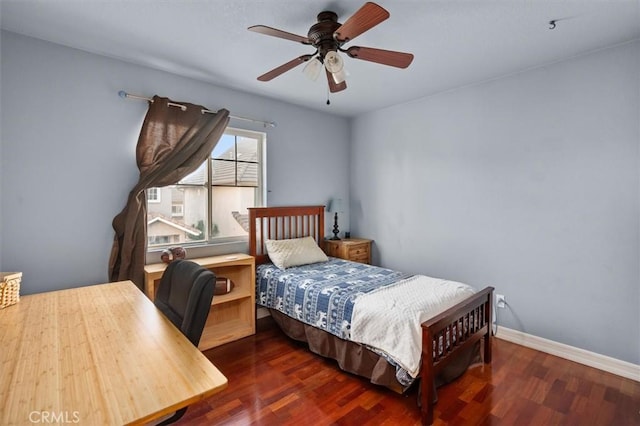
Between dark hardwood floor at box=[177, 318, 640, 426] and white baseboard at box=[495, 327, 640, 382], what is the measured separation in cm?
7

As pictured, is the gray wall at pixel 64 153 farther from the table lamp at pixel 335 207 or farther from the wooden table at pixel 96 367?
the table lamp at pixel 335 207

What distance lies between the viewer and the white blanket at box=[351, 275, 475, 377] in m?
1.90

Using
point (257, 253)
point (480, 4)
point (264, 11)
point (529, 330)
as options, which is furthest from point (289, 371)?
point (480, 4)

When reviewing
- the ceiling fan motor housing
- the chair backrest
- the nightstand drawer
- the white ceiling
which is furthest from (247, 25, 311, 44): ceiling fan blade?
the nightstand drawer

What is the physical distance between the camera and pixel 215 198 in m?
3.24

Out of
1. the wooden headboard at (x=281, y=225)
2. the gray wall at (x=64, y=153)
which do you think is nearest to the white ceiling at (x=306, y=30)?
the gray wall at (x=64, y=153)

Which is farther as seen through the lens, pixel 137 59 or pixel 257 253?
pixel 257 253

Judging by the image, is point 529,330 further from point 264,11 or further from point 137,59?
point 137,59

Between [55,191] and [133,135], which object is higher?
[133,135]

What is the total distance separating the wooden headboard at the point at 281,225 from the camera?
335 cm

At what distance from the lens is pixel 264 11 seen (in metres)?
1.91

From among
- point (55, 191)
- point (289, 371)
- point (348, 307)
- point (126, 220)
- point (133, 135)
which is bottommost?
point (289, 371)

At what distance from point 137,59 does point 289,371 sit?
2841 millimetres

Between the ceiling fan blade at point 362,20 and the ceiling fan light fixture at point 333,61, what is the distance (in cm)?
9
